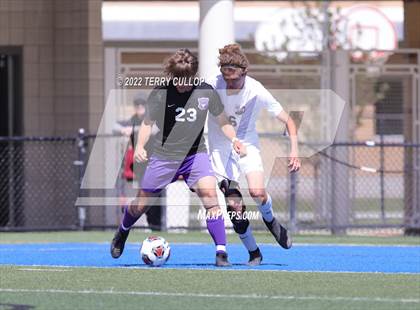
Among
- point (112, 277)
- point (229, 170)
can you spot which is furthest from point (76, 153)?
point (112, 277)

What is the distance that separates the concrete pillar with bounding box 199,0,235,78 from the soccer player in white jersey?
21.9ft

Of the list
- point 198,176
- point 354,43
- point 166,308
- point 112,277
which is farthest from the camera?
point 354,43

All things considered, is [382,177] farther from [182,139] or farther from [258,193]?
[182,139]

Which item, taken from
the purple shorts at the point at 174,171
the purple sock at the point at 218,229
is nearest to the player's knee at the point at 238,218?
the purple sock at the point at 218,229

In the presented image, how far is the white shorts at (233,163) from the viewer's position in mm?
12359

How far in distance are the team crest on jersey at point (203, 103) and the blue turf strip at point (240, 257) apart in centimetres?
161

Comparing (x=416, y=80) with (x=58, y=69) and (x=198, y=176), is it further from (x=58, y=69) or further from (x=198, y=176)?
(x=198, y=176)

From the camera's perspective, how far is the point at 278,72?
20562 mm

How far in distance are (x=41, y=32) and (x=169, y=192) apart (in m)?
3.71

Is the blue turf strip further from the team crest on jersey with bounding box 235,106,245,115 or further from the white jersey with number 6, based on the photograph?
the team crest on jersey with bounding box 235,106,245,115

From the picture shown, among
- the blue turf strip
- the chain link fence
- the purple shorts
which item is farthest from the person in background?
the purple shorts

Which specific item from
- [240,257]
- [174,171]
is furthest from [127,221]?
[240,257]

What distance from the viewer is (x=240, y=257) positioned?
45.5 feet

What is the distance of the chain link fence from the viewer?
19.9 m
